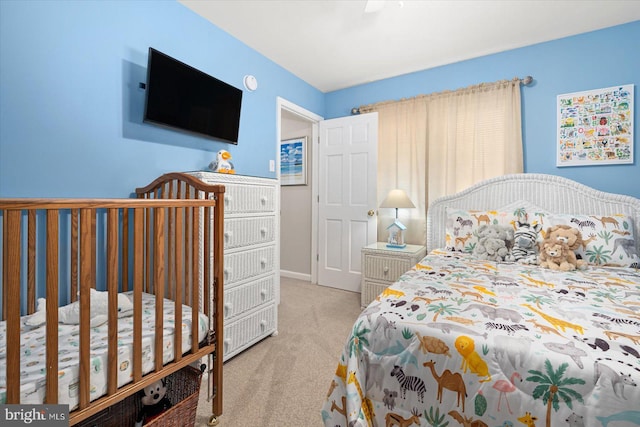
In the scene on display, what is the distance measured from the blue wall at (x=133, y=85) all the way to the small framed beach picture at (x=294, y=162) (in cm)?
92

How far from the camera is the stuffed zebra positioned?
2090 millimetres

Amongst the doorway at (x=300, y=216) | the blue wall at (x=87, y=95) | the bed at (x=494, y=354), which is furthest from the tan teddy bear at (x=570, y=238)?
the blue wall at (x=87, y=95)

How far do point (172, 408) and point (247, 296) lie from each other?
89 cm

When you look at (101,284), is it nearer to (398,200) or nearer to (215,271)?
(215,271)

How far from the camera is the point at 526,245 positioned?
2164 mm

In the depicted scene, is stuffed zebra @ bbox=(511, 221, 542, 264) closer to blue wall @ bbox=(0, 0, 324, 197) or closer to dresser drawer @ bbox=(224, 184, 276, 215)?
dresser drawer @ bbox=(224, 184, 276, 215)

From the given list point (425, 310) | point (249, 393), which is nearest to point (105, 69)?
point (249, 393)

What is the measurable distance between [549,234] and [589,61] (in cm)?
161

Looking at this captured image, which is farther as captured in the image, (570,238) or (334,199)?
(334,199)

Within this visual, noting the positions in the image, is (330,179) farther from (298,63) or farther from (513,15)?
(513,15)

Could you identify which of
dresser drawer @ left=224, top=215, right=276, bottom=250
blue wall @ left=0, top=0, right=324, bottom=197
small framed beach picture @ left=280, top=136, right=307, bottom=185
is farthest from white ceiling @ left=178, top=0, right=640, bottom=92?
dresser drawer @ left=224, top=215, right=276, bottom=250

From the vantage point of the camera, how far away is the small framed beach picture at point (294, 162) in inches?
156

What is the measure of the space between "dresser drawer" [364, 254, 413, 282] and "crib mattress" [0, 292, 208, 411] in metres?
1.83

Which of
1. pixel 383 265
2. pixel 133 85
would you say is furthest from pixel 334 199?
pixel 133 85
